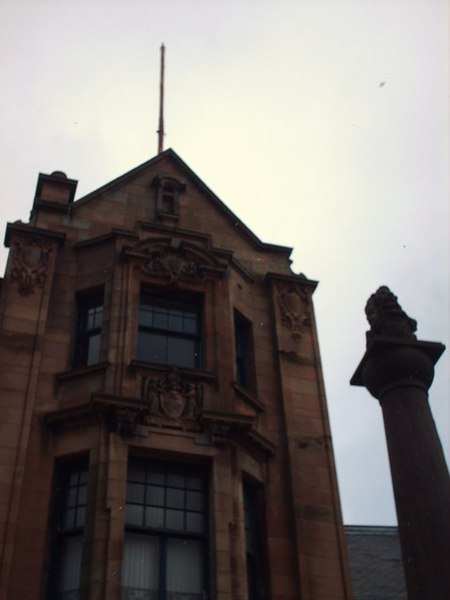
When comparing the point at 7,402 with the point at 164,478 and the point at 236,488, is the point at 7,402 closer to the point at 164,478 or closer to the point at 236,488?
the point at 164,478

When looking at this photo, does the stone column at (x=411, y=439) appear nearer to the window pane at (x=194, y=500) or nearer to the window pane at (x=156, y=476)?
the window pane at (x=194, y=500)

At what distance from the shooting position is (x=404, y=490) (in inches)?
500

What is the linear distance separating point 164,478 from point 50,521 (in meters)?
2.10

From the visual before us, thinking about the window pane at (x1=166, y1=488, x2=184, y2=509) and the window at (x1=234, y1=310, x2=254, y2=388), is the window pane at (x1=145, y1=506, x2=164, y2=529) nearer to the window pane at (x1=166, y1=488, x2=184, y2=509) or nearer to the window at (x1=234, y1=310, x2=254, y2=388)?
the window pane at (x1=166, y1=488, x2=184, y2=509)

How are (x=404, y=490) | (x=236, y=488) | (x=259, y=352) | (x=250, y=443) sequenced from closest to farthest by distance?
(x=404, y=490), (x=236, y=488), (x=250, y=443), (x=259, y=352)

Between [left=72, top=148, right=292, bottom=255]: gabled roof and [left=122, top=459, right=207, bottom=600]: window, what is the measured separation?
282 inches

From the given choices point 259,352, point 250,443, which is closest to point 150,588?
point 250,443

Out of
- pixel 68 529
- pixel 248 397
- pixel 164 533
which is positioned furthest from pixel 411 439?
pixel 68 529

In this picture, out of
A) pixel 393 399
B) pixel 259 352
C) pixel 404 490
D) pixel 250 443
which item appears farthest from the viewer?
pixel 259 352

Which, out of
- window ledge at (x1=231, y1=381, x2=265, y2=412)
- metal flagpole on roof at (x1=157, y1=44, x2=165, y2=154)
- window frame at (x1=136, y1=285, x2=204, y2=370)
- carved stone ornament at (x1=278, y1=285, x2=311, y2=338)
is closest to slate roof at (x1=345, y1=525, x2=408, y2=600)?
window ledge at (x1=231, y1=381, x2=265, y2=412)

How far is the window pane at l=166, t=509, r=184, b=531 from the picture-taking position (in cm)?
Result: 1428

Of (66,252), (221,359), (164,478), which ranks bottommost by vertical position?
(164,478)

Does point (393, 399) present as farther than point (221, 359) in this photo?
No

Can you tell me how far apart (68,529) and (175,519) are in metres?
1.80
